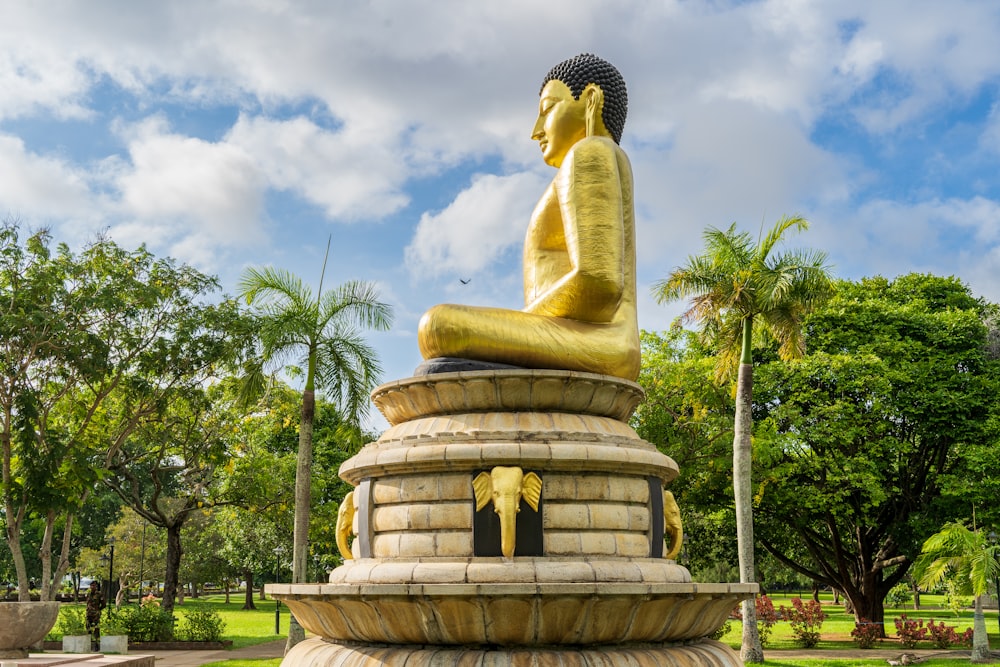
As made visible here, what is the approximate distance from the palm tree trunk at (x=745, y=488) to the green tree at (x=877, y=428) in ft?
14.2

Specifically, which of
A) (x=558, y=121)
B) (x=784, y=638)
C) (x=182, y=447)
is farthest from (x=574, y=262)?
(x=784, y=638)

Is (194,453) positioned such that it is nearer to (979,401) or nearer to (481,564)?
(481,564)

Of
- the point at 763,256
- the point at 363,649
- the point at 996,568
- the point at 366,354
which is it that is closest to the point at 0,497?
the point at 366,354

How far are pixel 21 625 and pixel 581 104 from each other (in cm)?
1419

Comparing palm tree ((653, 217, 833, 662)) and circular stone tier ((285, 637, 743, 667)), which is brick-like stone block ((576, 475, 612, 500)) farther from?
palm tree ((653, 217, 833, 662))

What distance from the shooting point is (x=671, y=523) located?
879 cm

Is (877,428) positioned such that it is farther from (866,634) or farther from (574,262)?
(574,262)

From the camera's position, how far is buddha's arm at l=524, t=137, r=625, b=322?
9141 millimetres

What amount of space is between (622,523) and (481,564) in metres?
1.38

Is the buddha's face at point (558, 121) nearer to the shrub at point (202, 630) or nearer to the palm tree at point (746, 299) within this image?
the palm tree at point (746, 299)

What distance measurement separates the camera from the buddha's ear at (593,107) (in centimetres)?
1055

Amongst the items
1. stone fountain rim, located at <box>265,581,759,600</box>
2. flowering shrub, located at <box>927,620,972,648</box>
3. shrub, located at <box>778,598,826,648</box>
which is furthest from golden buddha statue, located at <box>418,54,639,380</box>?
flowering shrub, located at <box>927,620,972,648</box>

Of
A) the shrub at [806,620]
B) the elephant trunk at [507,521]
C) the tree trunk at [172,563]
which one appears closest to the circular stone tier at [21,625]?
the tree trunk at [172,563]

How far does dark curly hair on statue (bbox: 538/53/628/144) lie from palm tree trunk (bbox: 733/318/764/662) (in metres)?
9.40
